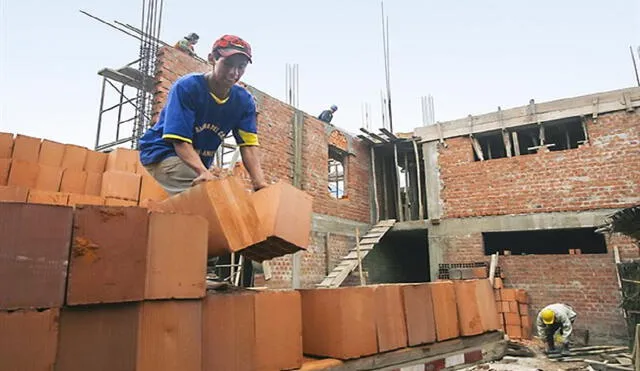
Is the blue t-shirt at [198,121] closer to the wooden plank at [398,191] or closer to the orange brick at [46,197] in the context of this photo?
the orange brick at [46,197]

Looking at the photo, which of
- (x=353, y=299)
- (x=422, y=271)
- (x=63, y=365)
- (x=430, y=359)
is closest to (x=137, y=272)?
(x=63, y=365)

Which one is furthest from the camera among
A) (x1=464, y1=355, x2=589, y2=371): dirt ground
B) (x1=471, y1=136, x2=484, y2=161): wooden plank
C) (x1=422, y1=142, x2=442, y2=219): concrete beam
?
(x1=422, y1=142, x2=442, y2=219): concrete beam

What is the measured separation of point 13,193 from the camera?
4.13 meters

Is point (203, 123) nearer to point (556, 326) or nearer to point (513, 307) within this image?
point (556, 326)

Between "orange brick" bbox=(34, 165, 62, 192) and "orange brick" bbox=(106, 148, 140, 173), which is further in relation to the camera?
"orange brick" bbox=(106, 148, 140, 173)

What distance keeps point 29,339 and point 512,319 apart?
9.44 metres

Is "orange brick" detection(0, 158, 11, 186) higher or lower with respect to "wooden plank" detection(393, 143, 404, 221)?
lower

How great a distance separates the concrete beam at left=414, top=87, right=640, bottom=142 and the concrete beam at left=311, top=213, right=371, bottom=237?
3.12 meters

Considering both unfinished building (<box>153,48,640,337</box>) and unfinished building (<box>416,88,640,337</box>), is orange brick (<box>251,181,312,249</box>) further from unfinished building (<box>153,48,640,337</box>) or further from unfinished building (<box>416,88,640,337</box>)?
unfinished building (<box>416,88,640,337</box>)

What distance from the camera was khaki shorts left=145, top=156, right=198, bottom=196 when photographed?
2316 mm

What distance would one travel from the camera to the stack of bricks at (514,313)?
886 centimetres

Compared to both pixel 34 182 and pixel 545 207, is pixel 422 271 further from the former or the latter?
pixel 34 182

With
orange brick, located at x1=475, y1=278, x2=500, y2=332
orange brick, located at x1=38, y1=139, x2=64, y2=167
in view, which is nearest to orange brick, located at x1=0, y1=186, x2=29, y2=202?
orange brick, located at x1=38, y1=139, x2=64, y2=167

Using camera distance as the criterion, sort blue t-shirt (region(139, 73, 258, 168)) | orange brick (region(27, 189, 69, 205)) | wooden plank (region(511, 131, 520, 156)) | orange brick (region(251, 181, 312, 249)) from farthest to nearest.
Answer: wooden plank (region(511, 131, 520, 156)) < orange brick (region(27, 189, 69, 205)) < blue t-shirt (region(139, 73, 258, 168)) < orange brick (region(251, 181, 312, 249))
